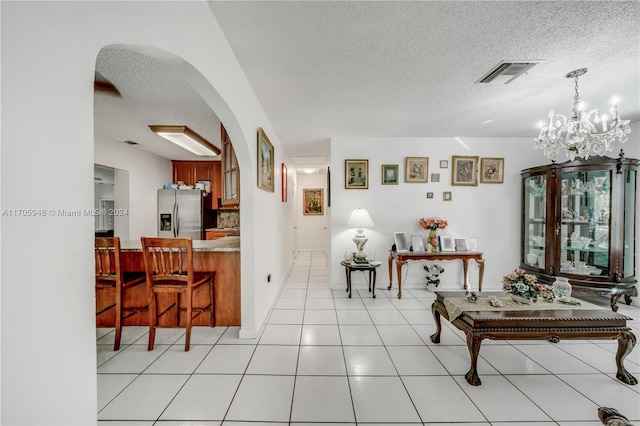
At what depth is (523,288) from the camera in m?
2.11

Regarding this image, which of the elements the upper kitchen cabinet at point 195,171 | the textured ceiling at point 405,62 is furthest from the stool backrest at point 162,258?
the upper kitchen cabinet at point 195,171

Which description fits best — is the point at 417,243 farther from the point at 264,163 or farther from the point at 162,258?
the point at 162,258

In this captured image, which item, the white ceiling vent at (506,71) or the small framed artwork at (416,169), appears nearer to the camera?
the white ceiling vent at (506,71)

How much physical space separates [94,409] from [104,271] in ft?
6.68

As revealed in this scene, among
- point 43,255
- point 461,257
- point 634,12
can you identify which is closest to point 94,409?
point 43,255

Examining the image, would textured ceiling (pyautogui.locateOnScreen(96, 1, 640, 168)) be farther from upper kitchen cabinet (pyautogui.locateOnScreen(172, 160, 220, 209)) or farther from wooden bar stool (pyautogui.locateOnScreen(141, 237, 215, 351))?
upper kitchen cabinet (pyautogui.locateOnScreen(172, 160, 220, 209))

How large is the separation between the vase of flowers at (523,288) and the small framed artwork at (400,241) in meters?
1.77

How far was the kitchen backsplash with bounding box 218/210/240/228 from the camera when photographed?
215 inches

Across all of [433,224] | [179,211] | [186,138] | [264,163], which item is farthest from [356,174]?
[179,211]

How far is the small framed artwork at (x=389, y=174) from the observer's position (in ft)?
13.5

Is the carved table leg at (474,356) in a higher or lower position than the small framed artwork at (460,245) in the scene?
lower

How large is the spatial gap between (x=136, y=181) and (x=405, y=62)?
15.1ft

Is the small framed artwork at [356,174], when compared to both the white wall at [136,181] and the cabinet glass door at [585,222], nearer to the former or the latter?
the cabinet glass door at [585,222]

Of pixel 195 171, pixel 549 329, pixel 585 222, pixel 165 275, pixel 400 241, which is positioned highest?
pixel 195 171
